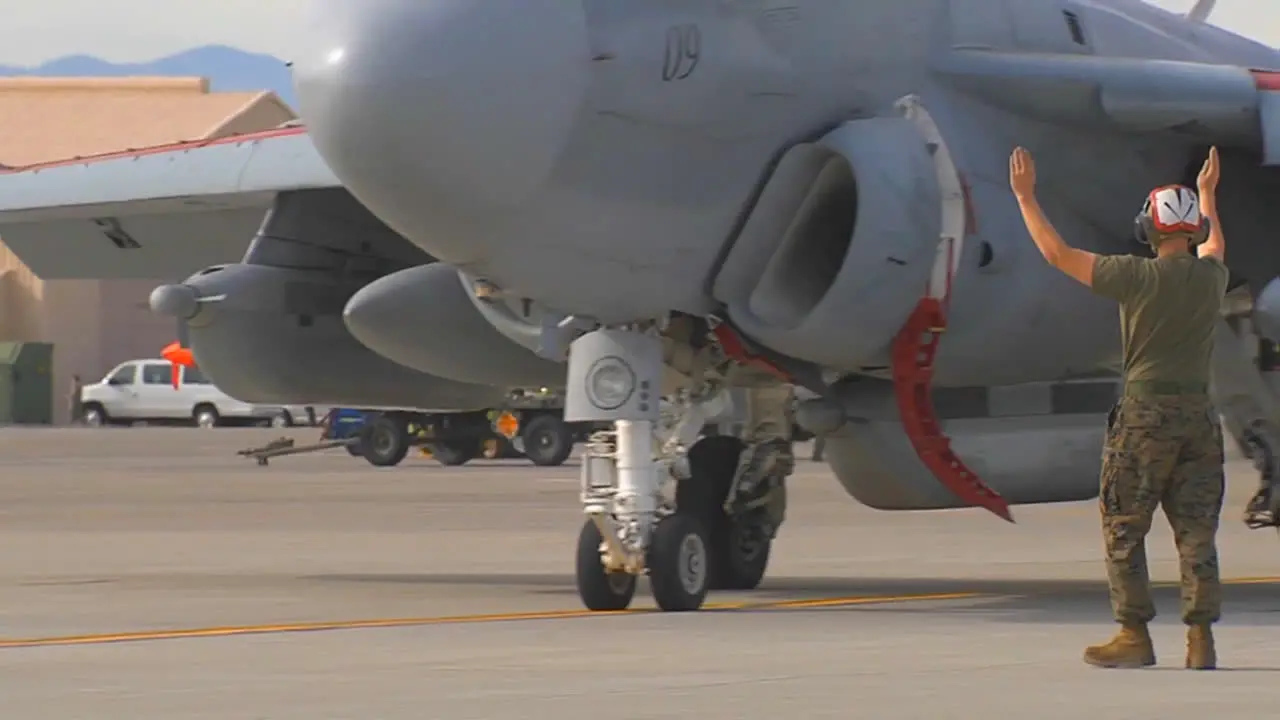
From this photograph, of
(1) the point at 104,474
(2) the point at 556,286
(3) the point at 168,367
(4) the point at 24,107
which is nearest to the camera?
(2) the point at 556,286

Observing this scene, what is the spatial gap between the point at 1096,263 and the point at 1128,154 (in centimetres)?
437

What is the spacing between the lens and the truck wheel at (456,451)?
127 ft

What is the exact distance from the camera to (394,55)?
1129 cm

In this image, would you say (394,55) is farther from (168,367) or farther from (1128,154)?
(168,367)

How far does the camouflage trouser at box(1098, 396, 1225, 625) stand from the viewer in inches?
392

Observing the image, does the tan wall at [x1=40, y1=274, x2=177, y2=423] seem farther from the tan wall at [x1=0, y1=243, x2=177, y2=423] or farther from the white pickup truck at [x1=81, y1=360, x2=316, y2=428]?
the white pickup truck at [x1=81, y1=360, x2=316, y2=428]

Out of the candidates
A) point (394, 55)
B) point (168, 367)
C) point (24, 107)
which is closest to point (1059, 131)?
point (394, 55)

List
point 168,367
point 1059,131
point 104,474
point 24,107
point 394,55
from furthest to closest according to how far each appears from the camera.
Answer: point 24,107 → point 168,367 → point 104,474 → point 1059,131 → point 394,55

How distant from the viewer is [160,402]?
65.0 metres

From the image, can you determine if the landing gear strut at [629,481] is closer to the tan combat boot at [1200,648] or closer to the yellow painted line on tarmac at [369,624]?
the yellow painted line on tarmac at [369,624]

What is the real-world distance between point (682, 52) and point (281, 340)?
4936 millimetres

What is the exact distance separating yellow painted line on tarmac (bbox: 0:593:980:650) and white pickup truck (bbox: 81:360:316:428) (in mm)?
51241

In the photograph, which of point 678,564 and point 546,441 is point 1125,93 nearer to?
point 678,564

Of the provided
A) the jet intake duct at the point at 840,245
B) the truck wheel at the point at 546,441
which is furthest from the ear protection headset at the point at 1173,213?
the truck wheel at the point at 546,441
